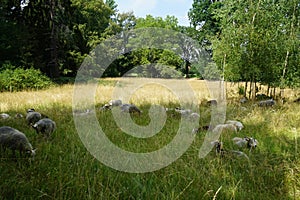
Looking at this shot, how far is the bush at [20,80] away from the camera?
1419 centimetres

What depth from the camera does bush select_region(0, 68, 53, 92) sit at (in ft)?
46.5

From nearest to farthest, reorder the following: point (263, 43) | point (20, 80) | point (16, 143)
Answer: point (16, 143), point (263, 43), point (20, 80)

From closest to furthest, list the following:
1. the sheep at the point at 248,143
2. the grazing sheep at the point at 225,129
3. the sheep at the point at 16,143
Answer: the sheep at the point at 16,143, the sheep at the point at 248,143, the grazing sheep at the point at 225,129

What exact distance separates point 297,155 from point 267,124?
2258 mm

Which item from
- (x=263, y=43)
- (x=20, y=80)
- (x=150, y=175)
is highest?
(x=263, y=43)

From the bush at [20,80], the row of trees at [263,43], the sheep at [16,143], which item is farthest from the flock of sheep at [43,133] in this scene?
the bush at [20,80]

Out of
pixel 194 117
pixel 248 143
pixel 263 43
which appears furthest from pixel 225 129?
pixel 263 43

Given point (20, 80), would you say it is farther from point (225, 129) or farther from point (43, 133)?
point (225, 129)

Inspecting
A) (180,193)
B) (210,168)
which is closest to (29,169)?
(180,193)

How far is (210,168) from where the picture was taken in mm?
2973

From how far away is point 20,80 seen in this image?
14.8m

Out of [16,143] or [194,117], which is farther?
[194,117]

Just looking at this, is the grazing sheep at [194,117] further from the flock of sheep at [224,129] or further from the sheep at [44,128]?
the sheep at [44,128]

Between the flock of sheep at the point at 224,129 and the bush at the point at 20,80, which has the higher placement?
the bush at the point at 20,80
